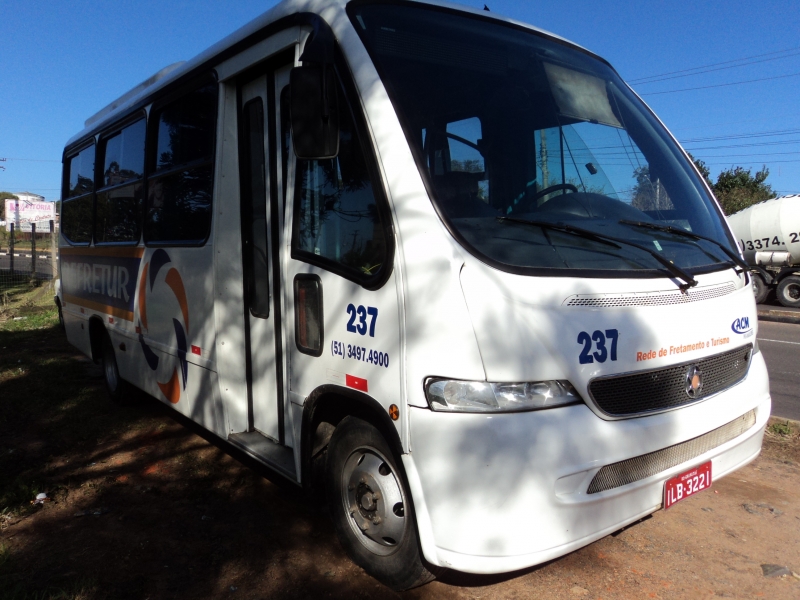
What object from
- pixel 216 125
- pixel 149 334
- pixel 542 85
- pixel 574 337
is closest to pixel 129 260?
pixel 149 334

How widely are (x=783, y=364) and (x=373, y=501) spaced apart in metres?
8.96

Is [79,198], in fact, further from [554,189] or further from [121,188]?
[554,189]

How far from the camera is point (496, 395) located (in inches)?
105

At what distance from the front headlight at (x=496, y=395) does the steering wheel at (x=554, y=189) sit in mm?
1025

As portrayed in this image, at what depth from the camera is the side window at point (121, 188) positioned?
6152 mm

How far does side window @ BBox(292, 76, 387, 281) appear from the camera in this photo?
3146 mm

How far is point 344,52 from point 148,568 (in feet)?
9.60

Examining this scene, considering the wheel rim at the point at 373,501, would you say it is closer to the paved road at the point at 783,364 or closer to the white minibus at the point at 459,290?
the white minibus at the point at 459,290

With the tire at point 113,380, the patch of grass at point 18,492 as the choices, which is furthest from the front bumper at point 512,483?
the tire at point 113,380

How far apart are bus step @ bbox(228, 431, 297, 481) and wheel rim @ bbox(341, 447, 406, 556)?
1.68 feet

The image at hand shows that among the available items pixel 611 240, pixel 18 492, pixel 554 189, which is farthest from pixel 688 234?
pixel 18 492

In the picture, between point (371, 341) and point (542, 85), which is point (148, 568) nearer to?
point (371, 341)

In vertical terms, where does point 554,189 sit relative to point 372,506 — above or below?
above

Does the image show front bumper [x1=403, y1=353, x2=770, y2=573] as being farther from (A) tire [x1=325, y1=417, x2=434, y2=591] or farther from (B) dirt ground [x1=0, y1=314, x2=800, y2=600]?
(B) dirt ground [x1=0, y1=314, x2=800, y2=600]
